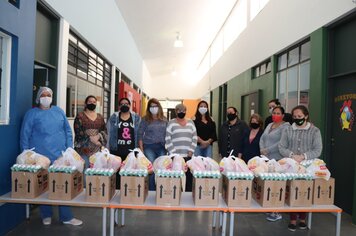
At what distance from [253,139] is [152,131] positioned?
1290mm

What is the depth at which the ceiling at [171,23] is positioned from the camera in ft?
24.3

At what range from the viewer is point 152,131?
3656 mm

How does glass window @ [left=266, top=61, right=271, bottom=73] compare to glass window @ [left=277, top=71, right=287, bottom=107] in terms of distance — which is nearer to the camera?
glass window @ [left=277, top=71, right=287, bottom=107]

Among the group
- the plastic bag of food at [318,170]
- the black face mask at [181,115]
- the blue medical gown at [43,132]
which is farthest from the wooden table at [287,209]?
the blue medical gown at [43,132]

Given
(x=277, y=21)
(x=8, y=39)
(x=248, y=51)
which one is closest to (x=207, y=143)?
(x=8, y=39)

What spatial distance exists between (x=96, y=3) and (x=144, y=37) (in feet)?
16.1

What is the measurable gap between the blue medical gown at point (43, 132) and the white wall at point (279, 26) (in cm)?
347

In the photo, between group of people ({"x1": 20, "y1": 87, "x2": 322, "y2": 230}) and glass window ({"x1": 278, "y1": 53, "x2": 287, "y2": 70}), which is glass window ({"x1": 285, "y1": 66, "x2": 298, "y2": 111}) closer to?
glass window ({"x1": 278, "y1": 53, "x2": 287, "y2": 70})

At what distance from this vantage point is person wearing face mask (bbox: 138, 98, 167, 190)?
3660 mm

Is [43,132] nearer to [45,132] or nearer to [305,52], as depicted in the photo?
[45,132]

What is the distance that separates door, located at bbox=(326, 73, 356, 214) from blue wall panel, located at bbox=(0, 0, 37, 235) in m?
3.65

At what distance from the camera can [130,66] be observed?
32.3 feet

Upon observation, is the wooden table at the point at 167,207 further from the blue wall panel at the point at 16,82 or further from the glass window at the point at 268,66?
the glass window at the point at 268,66

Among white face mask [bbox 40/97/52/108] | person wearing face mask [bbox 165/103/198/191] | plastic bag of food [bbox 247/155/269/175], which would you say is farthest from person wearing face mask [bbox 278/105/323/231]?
white face mask [bbox 40/97/52/108]
